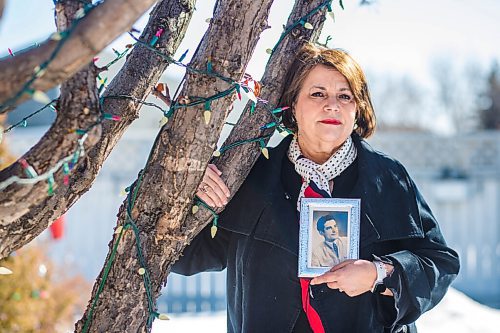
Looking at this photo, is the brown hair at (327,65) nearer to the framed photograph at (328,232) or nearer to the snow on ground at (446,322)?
the framed photograph at (328,232)

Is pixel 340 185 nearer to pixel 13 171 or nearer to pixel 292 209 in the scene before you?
pixel 292 209

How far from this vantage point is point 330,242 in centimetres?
184

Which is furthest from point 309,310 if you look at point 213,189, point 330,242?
point 213,189

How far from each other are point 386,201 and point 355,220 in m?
0.13

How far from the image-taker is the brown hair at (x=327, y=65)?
1.94 meters

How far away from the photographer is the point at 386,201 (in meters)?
1.93

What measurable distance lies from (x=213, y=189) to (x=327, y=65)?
489 mm

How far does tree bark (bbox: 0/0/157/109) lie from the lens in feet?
3.65

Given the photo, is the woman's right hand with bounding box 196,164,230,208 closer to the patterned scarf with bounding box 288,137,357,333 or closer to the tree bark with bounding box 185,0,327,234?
the tree bark with bounding box 185,0,327,234

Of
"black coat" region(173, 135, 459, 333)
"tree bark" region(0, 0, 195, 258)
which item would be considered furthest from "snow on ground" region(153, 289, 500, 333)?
"tree bark" region(0, 0, 195, 258)

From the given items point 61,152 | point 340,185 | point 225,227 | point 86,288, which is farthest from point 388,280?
point 86,288

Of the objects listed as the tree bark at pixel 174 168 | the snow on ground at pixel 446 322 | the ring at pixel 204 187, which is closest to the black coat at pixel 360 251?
the ring at pixel 204 187

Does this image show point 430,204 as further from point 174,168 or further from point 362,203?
point 174,168

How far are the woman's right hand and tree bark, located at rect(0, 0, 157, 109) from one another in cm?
66
